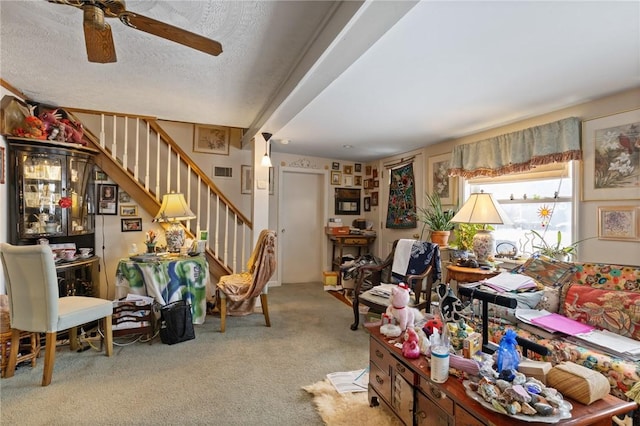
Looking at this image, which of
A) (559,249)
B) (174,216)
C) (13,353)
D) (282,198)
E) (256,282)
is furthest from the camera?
(282,198)

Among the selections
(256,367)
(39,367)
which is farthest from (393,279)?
(39,367)

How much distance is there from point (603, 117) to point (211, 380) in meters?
3.60

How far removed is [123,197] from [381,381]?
3448 mm

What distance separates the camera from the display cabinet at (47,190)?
2.63 m

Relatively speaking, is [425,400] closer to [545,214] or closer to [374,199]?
A: [545,214]

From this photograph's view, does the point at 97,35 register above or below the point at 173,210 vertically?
above

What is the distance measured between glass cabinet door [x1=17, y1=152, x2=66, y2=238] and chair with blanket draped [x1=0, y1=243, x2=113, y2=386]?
692 mm

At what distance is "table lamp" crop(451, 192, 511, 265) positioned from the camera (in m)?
2.77

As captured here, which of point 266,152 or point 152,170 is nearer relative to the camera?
point 266,152

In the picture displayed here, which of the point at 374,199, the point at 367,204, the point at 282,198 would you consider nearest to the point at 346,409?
the point at 282,198

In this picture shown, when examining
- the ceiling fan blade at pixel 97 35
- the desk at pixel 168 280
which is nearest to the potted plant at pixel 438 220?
the desk at pixel 168 280

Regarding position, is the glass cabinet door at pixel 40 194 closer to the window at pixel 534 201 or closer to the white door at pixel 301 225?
the white door at pixel 301 225

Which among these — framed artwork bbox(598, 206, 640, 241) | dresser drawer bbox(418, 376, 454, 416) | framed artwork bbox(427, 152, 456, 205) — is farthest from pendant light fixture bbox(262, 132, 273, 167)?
framed artwork bbox(598, 206, 640, 241)

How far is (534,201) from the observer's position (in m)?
3.00
